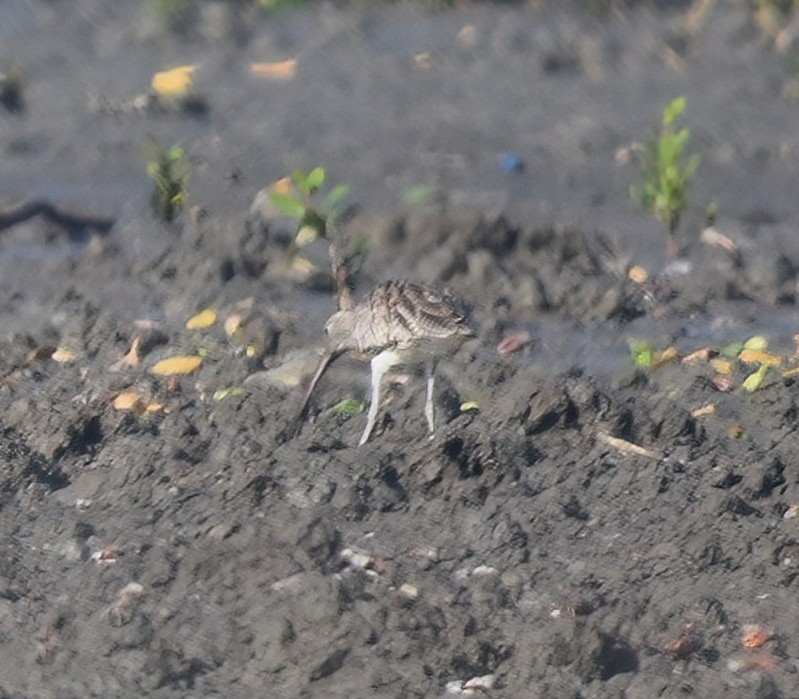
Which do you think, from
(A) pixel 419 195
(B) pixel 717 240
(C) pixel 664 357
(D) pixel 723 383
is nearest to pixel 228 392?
(C) pixel 664 357

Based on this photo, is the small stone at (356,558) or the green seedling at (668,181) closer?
the small stone at (356,558)

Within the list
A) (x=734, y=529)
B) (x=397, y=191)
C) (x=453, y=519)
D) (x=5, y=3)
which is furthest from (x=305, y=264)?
(x=5, y=3)

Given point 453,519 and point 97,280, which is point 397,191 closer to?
point 97,280

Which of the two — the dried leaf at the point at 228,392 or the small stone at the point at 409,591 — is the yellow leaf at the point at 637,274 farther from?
the small stone at the point at 409,591

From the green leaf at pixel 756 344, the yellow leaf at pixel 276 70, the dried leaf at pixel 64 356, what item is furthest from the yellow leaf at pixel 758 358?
the yellow leaf at pixel 276 70

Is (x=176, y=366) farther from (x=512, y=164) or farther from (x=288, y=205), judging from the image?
(x=512, y=164)

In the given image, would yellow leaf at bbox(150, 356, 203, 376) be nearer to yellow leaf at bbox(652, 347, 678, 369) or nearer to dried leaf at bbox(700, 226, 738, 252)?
yellow leaf at bbox(652, 347, 678, 369)
